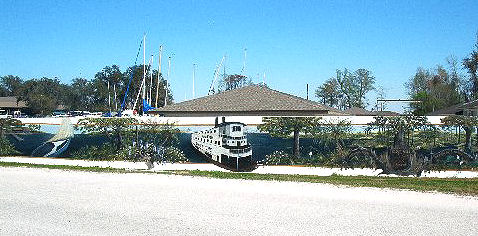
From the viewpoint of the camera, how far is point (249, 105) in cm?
2683

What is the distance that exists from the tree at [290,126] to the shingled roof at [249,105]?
340 cm

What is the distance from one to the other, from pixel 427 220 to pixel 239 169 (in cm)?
1161

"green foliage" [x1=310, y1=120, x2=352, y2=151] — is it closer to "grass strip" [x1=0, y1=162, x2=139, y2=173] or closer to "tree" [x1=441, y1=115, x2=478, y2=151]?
"tree" [x1=441, y1=115, x2=478, y2=151]

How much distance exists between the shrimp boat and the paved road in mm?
4305

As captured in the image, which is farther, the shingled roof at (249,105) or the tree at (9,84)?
the tree at (9,84)

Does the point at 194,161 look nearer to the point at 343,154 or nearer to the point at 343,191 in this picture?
the point at 343,154

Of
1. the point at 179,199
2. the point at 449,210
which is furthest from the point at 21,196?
the point at 449,210

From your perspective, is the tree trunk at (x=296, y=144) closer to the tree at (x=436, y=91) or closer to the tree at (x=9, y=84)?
the tree at (x=436, y=91)

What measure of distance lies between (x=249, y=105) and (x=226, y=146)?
16.1 ft

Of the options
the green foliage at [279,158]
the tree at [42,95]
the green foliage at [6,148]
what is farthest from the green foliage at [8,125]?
the tree at [42,95]

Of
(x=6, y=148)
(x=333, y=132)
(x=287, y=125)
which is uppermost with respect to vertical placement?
(x=287, y=125)

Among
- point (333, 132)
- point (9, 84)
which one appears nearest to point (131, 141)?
point (333, 132)

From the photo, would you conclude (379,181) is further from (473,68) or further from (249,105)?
(473,68)

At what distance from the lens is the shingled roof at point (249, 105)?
85.1 feet
